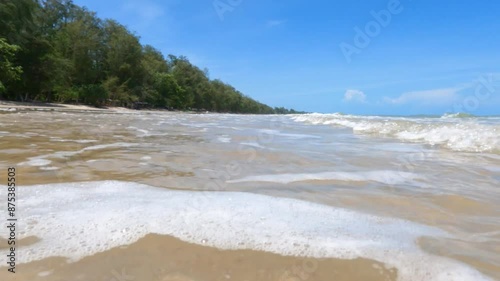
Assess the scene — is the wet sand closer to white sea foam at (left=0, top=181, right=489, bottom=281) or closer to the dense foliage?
white sea foam at (left=0, top=181, right=489, bottom=281)

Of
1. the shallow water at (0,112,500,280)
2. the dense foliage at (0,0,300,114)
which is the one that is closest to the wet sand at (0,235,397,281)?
the shallow water at (0,112,500,280)

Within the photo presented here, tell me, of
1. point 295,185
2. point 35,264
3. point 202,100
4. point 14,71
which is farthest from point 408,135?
point 202,100

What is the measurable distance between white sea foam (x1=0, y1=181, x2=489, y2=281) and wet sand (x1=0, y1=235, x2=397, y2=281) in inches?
3.2

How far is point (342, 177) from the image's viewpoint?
138 inches

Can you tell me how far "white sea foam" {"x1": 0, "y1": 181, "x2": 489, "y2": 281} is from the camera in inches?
64.9

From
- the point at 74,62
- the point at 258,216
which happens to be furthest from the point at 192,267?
the point at 74,62

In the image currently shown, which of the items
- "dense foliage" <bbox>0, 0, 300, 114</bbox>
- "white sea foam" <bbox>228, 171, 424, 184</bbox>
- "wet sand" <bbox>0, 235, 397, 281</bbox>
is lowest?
"wet sand" <bbox>0, 235, 397, 281</bbox>

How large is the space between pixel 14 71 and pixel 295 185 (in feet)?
93.7

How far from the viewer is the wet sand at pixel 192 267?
1.40m

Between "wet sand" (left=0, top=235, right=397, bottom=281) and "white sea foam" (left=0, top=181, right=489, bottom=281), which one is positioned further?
"white sea foam" (left=0, top=181, right=489, bottom=281)

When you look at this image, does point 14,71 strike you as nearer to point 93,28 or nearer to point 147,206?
point 93,28

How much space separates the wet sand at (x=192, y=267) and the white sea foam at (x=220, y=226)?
0.27 ft

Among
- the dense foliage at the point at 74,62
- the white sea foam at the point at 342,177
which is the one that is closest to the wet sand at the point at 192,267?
the white sea foam at the point at 342,177

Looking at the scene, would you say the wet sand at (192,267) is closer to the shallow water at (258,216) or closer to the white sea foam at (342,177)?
the shallow water at (258,216)
